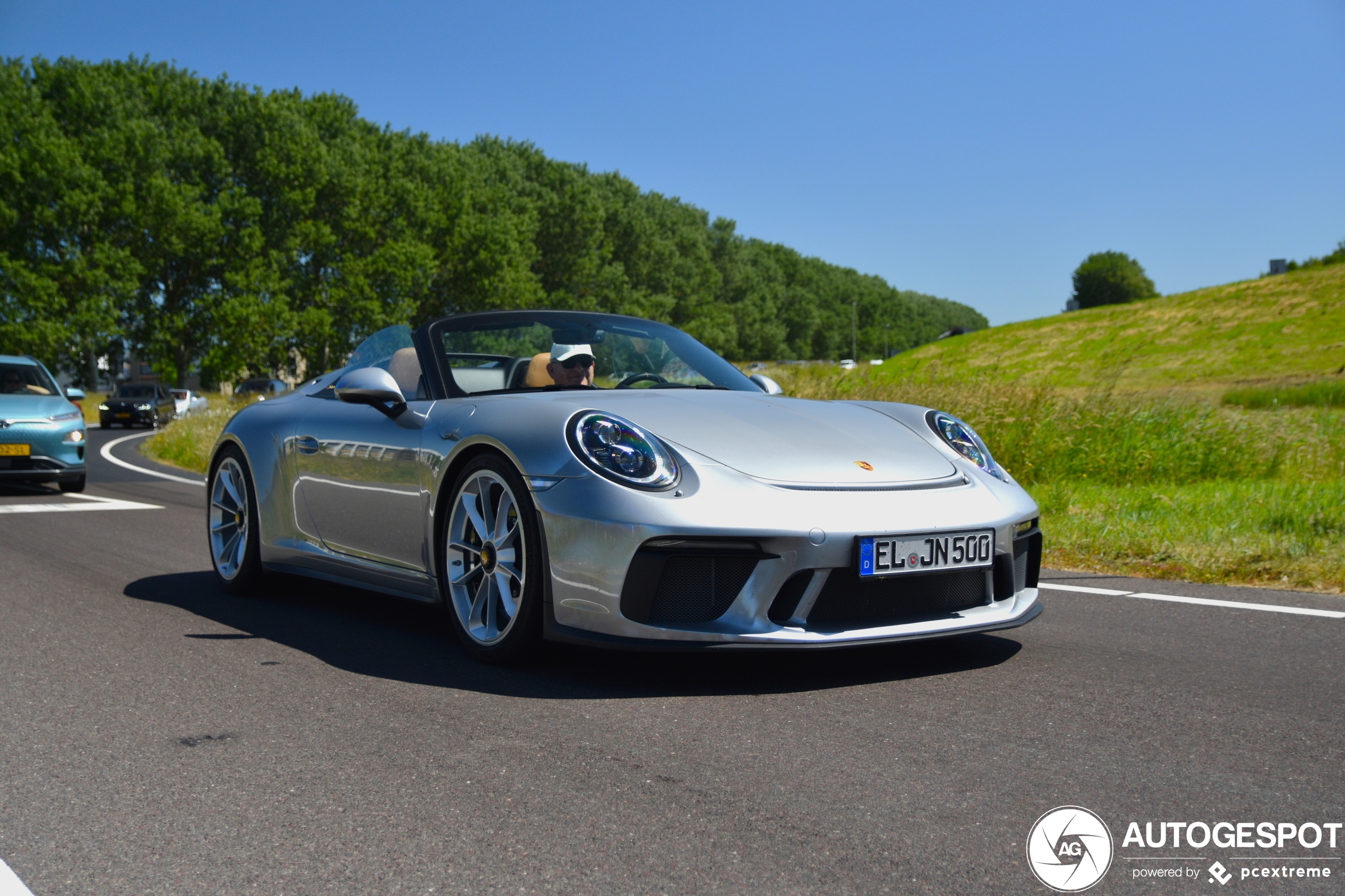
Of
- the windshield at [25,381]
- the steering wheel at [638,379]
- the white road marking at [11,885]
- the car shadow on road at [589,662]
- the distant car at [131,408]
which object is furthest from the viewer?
the distant car at [131,408]

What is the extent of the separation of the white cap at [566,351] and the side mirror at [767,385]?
29.7 inches

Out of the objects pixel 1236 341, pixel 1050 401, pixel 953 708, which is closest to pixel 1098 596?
pixel 953 708

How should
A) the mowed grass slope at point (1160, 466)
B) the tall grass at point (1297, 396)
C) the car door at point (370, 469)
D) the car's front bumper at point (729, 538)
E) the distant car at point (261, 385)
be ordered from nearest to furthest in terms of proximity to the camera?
the car's front bumper at point (729, 538) < the car door at point (370, 469) < the mowed grass slope at point (1160, 466) < the tall grass at point (1297, 396) < the distant car at point (261, 385)

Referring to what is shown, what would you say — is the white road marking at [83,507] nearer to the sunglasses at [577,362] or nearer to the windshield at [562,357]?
the windshield at [562,357]

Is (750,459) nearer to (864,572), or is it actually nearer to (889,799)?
(864,572)

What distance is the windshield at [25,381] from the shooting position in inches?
480

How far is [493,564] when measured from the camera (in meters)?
4.04

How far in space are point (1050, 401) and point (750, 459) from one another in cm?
834

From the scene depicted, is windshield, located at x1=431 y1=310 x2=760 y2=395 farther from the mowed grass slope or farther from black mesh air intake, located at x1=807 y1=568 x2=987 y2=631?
the mowed grass slope

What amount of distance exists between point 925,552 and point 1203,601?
7.53 ft

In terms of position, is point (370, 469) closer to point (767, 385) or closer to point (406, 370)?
point (406, 370)

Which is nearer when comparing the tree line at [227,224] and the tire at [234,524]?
the tire at [234,524]

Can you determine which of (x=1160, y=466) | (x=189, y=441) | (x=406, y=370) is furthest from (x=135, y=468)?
(x=406, y=370)

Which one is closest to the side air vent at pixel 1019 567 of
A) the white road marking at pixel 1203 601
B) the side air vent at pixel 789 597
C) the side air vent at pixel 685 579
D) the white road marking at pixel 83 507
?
the side air vent at pixel 789 597
